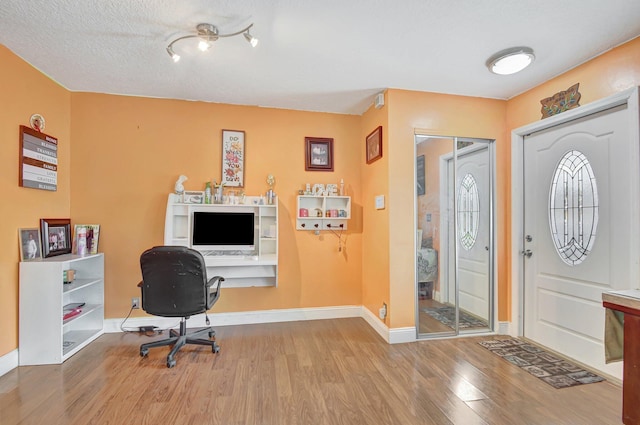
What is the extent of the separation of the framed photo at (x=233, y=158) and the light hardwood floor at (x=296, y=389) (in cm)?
178

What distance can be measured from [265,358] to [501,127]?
3.40 meters

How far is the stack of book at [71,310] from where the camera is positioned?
8.69 ft

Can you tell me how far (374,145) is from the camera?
3.29m

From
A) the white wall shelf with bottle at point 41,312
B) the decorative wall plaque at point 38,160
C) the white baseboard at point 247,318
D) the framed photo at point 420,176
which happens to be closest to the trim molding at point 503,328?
the white baseboard at point 247,318

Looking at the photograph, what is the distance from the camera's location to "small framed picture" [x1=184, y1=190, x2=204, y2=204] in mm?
3199

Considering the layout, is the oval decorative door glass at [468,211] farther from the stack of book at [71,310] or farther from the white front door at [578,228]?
the stack of book at [71,310]

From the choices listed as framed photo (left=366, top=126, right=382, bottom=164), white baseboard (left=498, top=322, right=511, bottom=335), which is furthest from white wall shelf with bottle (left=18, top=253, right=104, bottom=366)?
white baseboard (left=498, top=322, right=511, bottom=335)

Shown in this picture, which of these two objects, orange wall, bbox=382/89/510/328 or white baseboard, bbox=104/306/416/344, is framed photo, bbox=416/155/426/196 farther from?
white baseboard, bbox=104/306/416/344

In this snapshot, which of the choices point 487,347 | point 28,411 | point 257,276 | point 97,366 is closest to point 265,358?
point 257,276

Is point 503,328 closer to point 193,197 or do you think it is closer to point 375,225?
point 375,225

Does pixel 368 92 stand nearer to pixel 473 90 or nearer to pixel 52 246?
pixel 473 90

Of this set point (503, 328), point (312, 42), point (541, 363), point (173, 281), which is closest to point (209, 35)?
point (312, 42)

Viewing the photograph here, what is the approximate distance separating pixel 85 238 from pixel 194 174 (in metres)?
1.23

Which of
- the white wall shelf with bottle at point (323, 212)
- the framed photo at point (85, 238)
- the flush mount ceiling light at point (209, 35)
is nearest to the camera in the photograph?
the flush mount ceiling light at point (209, 35)
